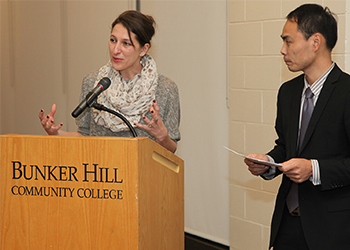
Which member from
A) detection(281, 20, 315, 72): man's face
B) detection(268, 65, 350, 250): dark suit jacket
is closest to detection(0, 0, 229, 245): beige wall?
detection(281, 20, 315, 72): man's face

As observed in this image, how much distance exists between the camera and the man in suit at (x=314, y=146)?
5.55 feet

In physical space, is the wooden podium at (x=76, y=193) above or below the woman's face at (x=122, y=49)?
below

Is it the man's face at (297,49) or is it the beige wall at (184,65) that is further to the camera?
the beige wall at (184,65)

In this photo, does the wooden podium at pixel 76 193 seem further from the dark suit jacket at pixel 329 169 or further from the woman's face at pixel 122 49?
the woman's face at pixel 122 49

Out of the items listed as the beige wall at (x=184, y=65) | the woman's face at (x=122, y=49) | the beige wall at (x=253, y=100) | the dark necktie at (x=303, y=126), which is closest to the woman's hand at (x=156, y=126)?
the woman's face at (x=122, y=49)

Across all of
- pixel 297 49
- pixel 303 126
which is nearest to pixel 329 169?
pixel 303 126

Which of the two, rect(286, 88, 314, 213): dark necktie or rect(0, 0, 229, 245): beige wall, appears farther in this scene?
rect(0, 0, 229, 245): beige wall

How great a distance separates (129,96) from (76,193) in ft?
2.80

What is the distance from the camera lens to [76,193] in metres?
1.47

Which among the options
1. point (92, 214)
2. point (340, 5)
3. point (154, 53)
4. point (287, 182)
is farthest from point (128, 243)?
point (154, 53)

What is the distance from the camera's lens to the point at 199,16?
364cm

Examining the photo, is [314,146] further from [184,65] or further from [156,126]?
[184,65]

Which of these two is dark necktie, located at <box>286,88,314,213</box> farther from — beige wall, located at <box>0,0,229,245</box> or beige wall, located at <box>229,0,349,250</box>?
beige wall, located at <box>0,0,229,245</box>

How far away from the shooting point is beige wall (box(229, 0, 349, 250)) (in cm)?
302
